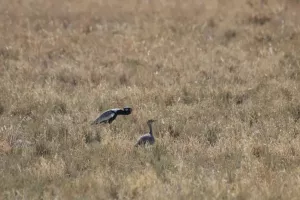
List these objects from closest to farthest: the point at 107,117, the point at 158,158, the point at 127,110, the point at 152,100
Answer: the point at 158,158 → the point at 107,117 → the point at 127,110 → the point at 152,100

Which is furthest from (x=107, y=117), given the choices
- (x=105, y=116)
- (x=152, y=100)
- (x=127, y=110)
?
(x=152, y=100)

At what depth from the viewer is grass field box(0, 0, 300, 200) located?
509cm

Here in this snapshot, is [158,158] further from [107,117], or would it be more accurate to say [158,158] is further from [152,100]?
[152,100]

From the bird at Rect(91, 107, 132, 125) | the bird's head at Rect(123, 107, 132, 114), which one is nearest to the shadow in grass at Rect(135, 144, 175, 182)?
the bird at Rect(91, 107, 132, 125)

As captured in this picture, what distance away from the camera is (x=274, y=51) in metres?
11.0

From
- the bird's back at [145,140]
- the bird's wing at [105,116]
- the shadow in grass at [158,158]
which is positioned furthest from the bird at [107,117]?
the shadow in grass at [158,158]

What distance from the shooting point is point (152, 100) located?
26.5 feet

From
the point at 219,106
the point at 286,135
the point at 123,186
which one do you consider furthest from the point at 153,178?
the point at 219,106

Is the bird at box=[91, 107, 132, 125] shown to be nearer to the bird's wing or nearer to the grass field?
the bird's wing

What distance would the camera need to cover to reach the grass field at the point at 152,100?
5.09 meters

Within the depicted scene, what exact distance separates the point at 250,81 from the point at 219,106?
1.40m

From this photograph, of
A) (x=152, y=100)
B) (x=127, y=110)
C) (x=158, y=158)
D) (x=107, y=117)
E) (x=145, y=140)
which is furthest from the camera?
(x=152, y=100)

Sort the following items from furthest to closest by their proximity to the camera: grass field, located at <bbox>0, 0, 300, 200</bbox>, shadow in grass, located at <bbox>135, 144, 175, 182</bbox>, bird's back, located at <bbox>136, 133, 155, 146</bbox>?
1. bird's back, located at <bbox>136, 133, 155, 146</bbox>
2. shadow in grass, located at <bbox>135, 144, 175, 182</bbox>
3. grass field, located at <bbox>0, 0, 300, 200</bbox>

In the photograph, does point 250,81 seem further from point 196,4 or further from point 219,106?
point 196,4
